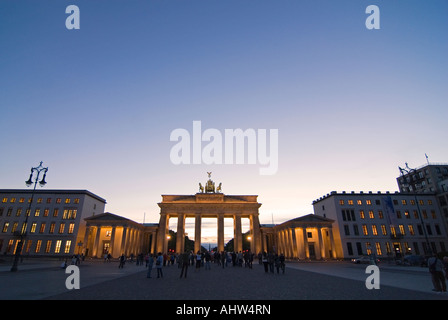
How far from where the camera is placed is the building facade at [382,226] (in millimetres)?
54625

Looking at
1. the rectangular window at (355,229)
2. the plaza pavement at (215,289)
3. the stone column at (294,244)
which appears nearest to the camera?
the plaza pavement at (215,289)

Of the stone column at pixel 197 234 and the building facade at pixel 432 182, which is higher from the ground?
the building facade at pixel 432 182

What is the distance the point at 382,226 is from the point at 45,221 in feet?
271

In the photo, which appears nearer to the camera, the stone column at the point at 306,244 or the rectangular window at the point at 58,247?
the rectangular window at the point at 58,247

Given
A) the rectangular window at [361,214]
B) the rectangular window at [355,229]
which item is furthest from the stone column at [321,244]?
the rectangular window at [361,214]

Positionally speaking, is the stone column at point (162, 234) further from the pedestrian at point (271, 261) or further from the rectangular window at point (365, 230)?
the rectangular window at point (365, 230)

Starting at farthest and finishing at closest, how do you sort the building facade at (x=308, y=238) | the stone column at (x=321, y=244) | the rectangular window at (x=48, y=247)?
the building facade at (x=308, y=238), the stone column at (x=321, y=244), the rectangular window at (x=48, y=247)

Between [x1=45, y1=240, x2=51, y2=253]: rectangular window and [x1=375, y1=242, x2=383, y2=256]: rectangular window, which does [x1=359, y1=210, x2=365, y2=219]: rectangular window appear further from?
[x1=45, y1=240, x2=51, y2=253]: rectangular window

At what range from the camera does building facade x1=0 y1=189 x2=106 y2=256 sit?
2130 inches

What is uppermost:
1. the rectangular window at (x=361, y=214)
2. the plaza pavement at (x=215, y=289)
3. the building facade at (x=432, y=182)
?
the building facade at (x=432, y=182)

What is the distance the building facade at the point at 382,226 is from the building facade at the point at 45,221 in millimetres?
62644
